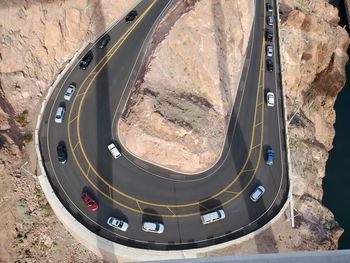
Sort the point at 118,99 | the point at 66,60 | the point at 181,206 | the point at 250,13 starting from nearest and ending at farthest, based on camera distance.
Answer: the point at 181,206
the point at 118,99
the point at 66,60
the point at 250,13

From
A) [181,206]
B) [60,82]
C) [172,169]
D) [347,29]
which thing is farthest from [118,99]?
[347,29]

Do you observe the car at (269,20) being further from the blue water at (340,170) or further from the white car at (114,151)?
the white car at (114,151)

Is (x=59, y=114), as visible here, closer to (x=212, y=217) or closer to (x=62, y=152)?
(x=62, y=152)

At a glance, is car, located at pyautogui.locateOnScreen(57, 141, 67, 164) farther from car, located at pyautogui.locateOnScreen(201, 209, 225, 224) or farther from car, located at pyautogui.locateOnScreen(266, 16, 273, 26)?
car, located at pyautogui.locateOnScreen(266, 16, 273, 26)

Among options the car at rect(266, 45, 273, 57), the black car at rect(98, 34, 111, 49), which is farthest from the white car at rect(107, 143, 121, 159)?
the car at rect(266, 45, 273, 57)

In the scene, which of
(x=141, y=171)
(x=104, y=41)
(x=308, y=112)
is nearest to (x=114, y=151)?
(x=141, y=171)

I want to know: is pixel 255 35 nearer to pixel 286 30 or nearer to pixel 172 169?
pixel 286 30
